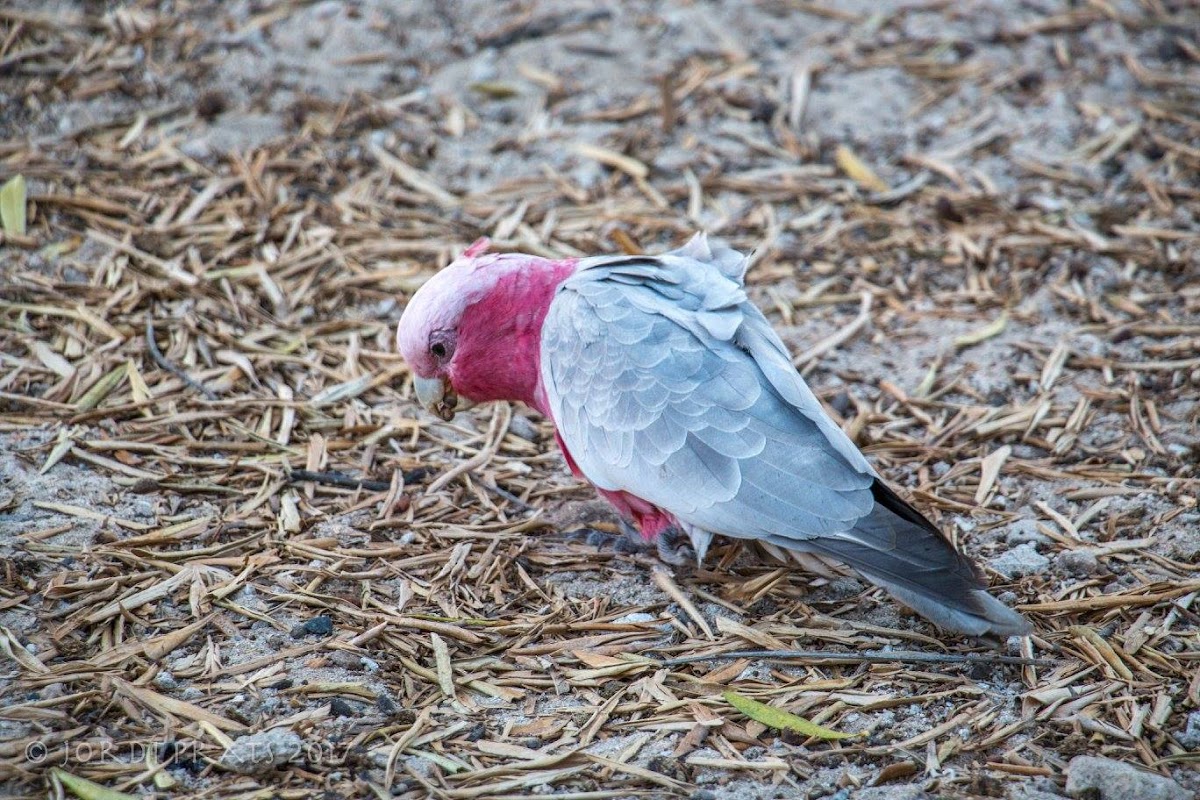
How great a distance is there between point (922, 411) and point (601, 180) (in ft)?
7.24

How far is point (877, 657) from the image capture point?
3213 mm

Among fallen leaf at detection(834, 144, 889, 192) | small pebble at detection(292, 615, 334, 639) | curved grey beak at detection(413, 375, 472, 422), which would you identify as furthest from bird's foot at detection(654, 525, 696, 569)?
fallen leaf at detection(834, 144, 889, 192)

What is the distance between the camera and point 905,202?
559cm

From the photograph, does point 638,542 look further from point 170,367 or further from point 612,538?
point 170,367

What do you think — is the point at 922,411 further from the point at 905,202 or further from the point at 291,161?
the point at 291,161

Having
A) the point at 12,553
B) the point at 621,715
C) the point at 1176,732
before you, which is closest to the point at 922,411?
the point at 1176,732

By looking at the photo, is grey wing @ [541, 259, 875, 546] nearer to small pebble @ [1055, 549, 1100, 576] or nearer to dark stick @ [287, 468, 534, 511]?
dark stick @ [287, 468, 534, 511]

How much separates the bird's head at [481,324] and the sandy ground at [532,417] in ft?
1.49

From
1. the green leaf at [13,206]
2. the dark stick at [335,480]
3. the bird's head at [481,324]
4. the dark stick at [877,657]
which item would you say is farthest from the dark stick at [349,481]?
the green leaf at [13,206]

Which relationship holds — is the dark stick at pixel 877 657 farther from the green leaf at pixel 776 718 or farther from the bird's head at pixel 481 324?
the bird's head at pixel 481 324

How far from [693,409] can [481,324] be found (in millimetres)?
873

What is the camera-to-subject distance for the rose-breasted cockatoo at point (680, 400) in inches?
127

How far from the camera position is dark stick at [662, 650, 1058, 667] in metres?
3.18

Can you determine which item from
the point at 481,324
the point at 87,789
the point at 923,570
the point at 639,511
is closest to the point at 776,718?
the point at 923,570
